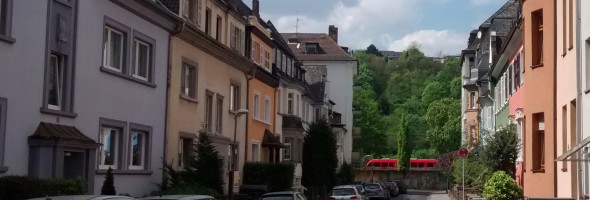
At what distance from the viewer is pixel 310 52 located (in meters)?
81.9

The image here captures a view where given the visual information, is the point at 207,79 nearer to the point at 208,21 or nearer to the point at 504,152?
the point at 208,21

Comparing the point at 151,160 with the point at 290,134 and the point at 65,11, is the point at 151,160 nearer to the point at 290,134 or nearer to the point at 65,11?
the point at 65,11

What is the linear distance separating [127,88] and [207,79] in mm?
7781

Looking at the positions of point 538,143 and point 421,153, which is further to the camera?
point 421,153

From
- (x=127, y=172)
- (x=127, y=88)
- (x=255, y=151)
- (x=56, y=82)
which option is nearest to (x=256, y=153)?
(x=255, y=151)

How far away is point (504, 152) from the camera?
118 feet

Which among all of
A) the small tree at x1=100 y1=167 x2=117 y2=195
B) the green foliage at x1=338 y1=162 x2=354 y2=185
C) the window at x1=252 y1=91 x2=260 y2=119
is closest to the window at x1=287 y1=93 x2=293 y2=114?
the window at x1=252 y1=91 x2=260 y2=119

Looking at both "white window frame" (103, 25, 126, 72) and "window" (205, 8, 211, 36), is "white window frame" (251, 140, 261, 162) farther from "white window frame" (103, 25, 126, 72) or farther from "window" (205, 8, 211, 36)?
"white window frame" (103, 25, 126, 72)

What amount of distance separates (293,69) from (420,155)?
7475cm

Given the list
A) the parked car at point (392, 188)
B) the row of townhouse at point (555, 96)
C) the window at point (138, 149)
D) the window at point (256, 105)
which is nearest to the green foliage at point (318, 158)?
the window at point (256, 105)

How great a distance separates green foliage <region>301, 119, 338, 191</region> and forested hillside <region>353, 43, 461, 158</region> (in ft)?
172

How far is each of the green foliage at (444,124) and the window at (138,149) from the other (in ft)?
263

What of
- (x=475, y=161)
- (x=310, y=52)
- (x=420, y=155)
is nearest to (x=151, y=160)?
(x=475, y=161)

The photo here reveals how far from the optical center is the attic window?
81650 mm
